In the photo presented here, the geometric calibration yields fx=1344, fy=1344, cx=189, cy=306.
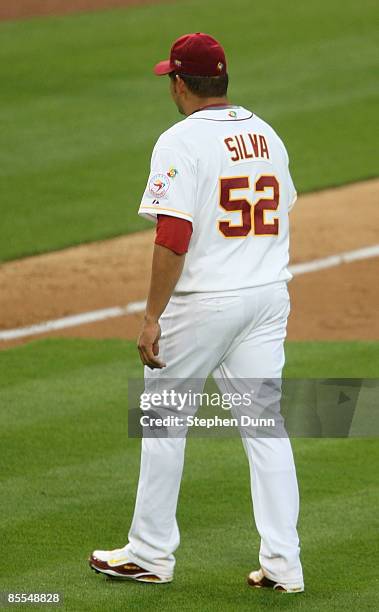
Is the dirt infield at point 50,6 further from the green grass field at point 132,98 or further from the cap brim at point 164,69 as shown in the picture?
the cap brim at point 164,69

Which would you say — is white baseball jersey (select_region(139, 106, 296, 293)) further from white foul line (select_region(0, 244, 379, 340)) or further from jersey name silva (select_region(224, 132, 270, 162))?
white foul line (select_region(0, 244, 379, 340))

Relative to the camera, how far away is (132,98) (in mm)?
15453

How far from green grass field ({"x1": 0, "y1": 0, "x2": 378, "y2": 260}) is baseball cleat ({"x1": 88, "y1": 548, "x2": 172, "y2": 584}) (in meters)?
5.84

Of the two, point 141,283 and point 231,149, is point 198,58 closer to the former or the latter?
point 231,149

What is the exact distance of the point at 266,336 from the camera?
4934mm

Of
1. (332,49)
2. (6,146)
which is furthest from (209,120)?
(332,49)

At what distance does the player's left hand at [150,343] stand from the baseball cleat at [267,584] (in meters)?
0.91

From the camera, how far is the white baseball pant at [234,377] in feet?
15.9

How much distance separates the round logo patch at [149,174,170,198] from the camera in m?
4.70

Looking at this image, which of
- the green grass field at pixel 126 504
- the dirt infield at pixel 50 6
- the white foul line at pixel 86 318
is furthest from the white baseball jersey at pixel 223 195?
the dirt infield at pixel 50 6

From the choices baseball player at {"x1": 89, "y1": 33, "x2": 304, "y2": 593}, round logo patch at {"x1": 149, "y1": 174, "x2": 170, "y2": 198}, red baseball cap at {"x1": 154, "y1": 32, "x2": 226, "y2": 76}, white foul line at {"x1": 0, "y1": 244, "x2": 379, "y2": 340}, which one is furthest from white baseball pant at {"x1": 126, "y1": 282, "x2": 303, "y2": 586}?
white foul line at {"x1": 0, "y1": 244, "x2": 379, "y2": 340}

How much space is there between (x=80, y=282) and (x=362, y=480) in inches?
167

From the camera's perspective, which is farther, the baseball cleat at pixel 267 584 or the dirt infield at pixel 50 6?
the dirt infield at pixel 50 6

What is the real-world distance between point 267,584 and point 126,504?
111 cm
